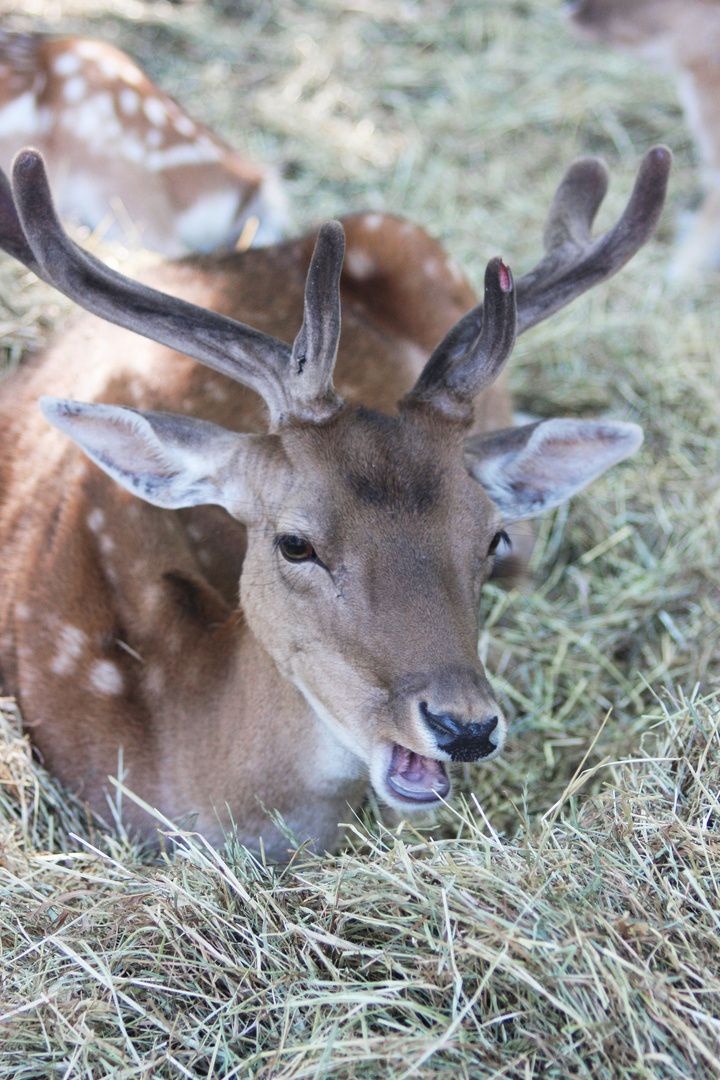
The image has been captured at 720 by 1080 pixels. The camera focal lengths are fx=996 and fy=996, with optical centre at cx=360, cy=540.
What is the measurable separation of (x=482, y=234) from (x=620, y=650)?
2892 mm

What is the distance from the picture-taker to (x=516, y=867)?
2.23 meters

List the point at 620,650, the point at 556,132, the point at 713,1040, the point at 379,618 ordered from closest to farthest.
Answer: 1. the point at 713,1040
2. the point at 379,618
3. the point at 620,650
4. the point at 556,132

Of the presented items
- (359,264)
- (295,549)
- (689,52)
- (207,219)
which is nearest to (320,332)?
(295,549)

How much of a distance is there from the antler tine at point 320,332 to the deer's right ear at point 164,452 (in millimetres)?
214

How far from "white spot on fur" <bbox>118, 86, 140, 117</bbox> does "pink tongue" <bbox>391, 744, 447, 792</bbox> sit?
4.24 m

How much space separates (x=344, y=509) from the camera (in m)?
2.25

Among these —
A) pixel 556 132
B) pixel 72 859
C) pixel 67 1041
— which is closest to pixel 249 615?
pixel 72 859

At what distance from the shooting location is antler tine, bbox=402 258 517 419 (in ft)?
7.72

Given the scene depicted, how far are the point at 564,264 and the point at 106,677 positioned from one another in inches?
68.7

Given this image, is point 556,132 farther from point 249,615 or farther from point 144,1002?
point 144,1002

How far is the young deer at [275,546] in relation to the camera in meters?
2.18

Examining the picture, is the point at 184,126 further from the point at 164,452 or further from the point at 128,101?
the point at 164,452

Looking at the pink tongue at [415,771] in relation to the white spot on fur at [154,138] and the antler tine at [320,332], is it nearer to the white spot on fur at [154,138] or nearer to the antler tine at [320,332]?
the antler tine at [320,332]

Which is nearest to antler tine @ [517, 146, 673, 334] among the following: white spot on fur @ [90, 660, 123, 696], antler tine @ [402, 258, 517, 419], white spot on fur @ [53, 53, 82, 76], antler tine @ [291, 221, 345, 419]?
antler tine @ [402, 258, 517, 419]
